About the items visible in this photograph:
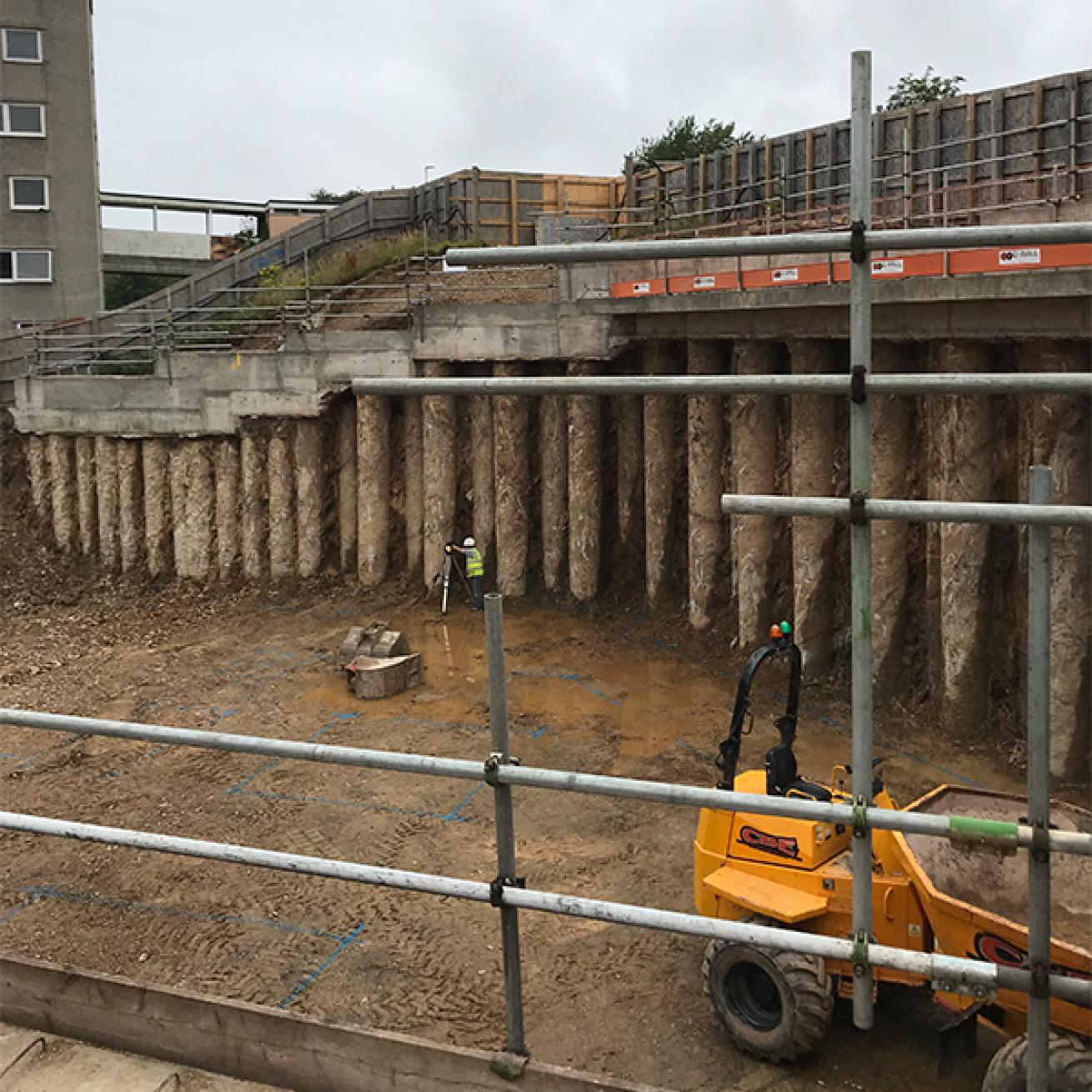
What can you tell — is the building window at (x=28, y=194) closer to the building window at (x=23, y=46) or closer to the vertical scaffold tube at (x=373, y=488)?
the building window at (x=23, y=46)

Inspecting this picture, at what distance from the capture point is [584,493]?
17203mm

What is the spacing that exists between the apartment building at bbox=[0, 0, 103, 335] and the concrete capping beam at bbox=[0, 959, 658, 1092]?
29145mm

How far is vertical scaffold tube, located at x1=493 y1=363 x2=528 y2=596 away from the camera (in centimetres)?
1766

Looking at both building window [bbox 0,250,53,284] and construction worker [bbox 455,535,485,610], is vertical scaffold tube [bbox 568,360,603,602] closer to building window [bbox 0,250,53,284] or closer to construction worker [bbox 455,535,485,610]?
construction worker [bbox 455,535,485,610]

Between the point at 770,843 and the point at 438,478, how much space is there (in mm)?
11796

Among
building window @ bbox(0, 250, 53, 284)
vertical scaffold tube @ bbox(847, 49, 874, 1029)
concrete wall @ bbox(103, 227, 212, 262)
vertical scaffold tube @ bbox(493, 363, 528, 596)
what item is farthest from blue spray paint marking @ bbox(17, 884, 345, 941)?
concrete wall @ bbox(103, 227, 212, 262)

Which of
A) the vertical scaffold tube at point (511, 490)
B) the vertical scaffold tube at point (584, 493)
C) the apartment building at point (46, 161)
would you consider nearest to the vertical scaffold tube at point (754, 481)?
the vertical scaffold tube at point (584, 493)

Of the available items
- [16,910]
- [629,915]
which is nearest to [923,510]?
[629,915]

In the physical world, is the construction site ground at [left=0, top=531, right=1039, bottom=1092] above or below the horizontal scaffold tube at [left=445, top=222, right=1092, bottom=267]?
below

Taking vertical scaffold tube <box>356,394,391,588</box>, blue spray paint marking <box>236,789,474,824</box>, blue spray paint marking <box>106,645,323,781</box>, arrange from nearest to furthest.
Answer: blue spray paint marking <box>236,789,474,824</box>, blue spray paint marking <box>106,645,323,781</box>, vertical scaffold tube <box>356,394,391,588</box>

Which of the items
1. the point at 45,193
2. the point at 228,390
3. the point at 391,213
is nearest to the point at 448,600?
the point at 228,390

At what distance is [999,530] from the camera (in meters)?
12.2

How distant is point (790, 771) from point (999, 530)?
5.88m

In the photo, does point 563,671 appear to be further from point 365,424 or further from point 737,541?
point 365,424
